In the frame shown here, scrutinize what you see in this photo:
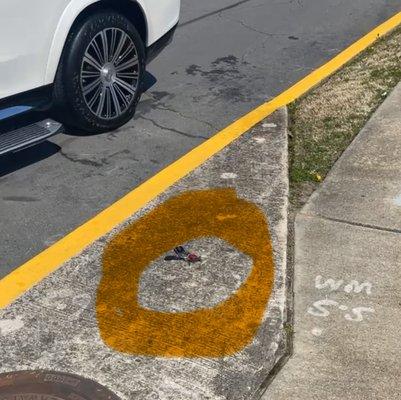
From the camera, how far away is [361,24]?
9047 mm

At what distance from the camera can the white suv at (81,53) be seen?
5.13 m

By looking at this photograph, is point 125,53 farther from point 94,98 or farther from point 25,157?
point 25,157

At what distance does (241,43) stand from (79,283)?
4581mm

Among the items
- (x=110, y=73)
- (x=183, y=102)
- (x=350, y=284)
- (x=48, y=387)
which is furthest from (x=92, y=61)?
(x=48, y=387)

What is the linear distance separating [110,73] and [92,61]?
0.76 feet

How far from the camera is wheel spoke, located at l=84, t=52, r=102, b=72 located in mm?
5742

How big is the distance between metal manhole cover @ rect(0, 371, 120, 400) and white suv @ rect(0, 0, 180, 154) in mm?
2109

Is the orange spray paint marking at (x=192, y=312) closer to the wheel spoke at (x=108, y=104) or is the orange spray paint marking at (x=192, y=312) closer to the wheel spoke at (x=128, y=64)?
the wheel spoke at (x=108, y=104)

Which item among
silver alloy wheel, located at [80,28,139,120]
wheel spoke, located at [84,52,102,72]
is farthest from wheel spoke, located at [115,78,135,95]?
wheel spoke, located at [84,52,102,72]

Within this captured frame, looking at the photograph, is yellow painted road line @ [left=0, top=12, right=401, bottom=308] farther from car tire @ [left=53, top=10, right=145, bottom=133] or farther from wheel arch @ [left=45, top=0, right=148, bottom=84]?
wheel arch @ [left=45, top=0, right=148, bottom=84]

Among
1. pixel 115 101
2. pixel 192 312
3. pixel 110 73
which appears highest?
pixel 110 73

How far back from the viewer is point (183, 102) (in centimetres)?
682

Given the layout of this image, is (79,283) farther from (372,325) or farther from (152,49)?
(152,49)

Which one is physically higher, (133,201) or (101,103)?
(101,103)
